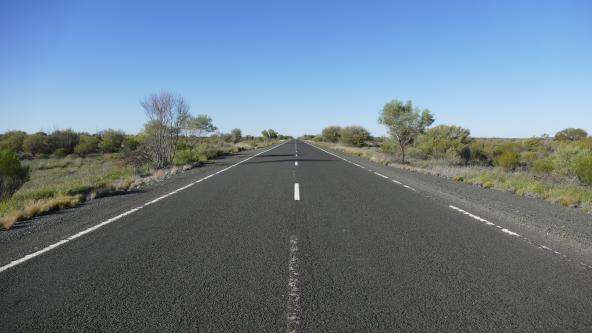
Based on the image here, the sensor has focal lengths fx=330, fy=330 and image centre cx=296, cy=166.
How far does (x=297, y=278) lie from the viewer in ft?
12.3

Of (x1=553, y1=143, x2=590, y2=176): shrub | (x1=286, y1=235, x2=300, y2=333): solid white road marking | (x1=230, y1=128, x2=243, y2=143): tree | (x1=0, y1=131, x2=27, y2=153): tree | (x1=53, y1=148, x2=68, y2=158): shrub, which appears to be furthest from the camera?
(x1=230, y1=128, x2=243, y2=143): tree

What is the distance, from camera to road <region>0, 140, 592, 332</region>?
292 centimetres

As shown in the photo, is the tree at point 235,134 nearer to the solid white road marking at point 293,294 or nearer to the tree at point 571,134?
the tree at point 571,134

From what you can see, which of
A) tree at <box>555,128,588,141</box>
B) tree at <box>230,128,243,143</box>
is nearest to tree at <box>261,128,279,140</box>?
tree at <box>230,128,243,143</box>

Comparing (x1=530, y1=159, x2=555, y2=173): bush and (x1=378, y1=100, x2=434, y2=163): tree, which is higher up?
(x1=378, y1=100, x2=434, y2=163): tree

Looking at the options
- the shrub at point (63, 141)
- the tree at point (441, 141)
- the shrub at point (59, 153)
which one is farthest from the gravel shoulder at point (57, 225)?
the shrub at point (63, 141)

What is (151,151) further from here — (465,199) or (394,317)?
(394,317)

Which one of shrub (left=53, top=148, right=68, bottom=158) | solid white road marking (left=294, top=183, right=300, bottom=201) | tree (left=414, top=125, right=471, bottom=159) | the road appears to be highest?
tree (left=414, top=125, right=471, bottom=159)

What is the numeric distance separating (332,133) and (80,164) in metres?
68.8

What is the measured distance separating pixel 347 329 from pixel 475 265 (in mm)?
2371

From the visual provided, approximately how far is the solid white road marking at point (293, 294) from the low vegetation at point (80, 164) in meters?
5.80

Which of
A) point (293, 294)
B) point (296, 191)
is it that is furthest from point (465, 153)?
point (293, 294)

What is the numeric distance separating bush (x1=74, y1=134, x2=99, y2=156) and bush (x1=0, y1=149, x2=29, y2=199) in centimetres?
3337

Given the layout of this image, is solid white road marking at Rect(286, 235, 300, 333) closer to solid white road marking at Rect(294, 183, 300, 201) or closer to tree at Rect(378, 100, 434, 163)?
solid white road marking at Rect(294, 183, 300, 201)
